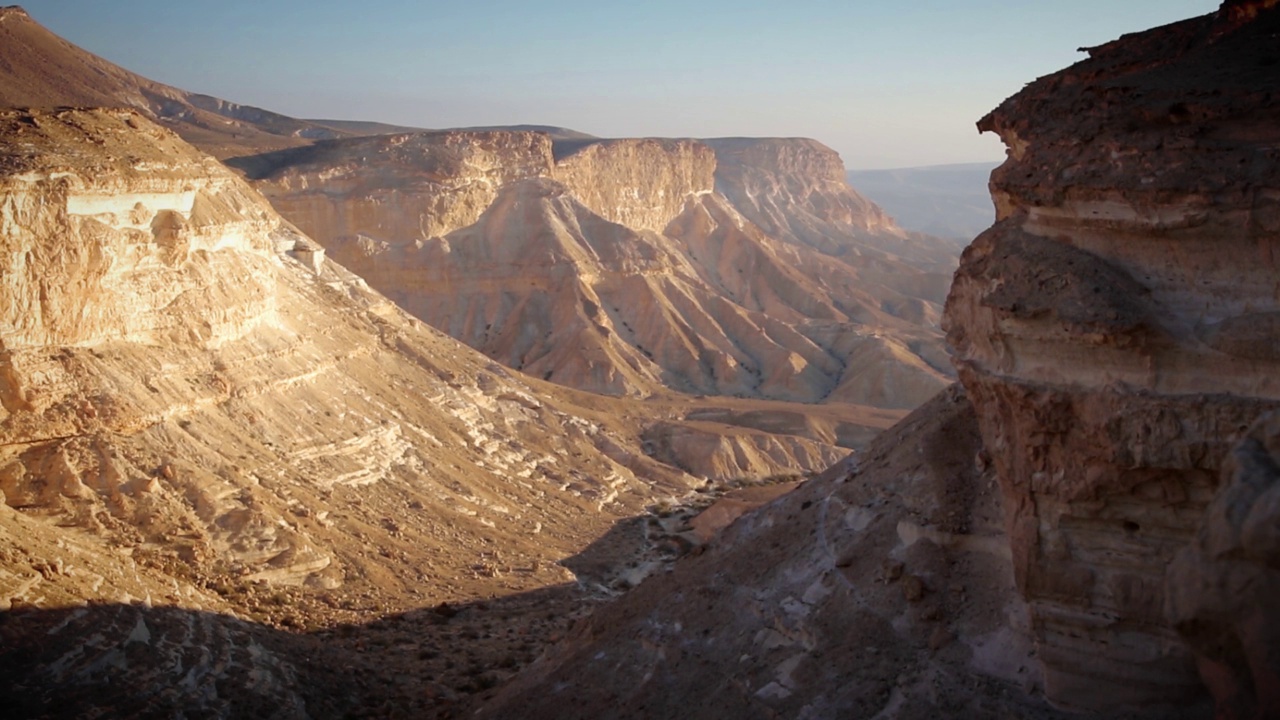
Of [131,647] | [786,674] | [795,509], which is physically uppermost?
[795,509]

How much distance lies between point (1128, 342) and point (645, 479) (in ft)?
106

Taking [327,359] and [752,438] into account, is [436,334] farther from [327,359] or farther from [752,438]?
[752,438]

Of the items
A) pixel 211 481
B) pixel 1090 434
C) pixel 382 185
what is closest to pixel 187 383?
pixel 211 481

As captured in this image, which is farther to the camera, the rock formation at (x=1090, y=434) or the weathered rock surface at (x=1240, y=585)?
the rock formation at (x=1090, y=434)

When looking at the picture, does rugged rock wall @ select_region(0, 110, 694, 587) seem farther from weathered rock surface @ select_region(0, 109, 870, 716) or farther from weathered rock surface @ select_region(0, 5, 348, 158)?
weathered rock surface @ select_region(0, 5, 348, 158)

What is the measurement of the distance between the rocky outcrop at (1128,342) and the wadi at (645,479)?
34mm

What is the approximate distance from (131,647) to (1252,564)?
627 inches

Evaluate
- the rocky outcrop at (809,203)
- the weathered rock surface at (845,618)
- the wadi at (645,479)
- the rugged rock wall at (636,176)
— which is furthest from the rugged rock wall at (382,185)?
the rocky outcrop at (809,203)

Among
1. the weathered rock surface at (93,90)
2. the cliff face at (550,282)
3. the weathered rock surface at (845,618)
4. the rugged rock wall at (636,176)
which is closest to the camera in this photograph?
the weathered rock surface at (845,618)

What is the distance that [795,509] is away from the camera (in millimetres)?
18031

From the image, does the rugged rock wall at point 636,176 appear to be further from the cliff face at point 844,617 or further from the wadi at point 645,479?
the cliff face at point 844,617

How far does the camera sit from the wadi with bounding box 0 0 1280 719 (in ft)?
39.0

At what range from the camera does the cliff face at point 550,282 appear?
62531 millimetres

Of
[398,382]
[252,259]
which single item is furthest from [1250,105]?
[398,382]
